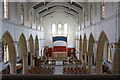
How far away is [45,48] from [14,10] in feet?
72.6

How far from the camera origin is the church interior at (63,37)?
11.6 meters

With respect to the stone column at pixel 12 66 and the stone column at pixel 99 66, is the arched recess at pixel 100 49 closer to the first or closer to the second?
the stone column at pixel 99 66

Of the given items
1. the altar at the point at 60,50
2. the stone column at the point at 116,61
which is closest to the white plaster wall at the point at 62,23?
the altar at the point at 60,50

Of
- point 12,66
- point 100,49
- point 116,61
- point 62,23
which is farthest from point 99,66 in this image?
point 62,23

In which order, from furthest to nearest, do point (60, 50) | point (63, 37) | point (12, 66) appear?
point (60, 50)
point (63, 37)
point (12, 66)

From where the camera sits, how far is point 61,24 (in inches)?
1515

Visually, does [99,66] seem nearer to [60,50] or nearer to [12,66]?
[12,66]

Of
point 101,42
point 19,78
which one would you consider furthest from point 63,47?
point 19,78

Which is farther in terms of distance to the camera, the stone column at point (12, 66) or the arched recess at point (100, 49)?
the stone column at point (12, 66)

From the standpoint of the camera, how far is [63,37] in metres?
35.2

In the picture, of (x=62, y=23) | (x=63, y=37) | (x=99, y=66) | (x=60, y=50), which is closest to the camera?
(x=99, y=66)

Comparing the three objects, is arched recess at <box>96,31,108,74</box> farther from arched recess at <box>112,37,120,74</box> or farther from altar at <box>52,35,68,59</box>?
altar at <box>52,35,68,59</box>

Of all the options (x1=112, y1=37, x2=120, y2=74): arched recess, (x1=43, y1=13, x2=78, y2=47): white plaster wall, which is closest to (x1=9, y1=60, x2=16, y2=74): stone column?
(x1=112, y1=37, x2=120, y2=74): arched recess

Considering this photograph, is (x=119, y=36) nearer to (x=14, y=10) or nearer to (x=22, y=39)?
(x=14, y=10)
